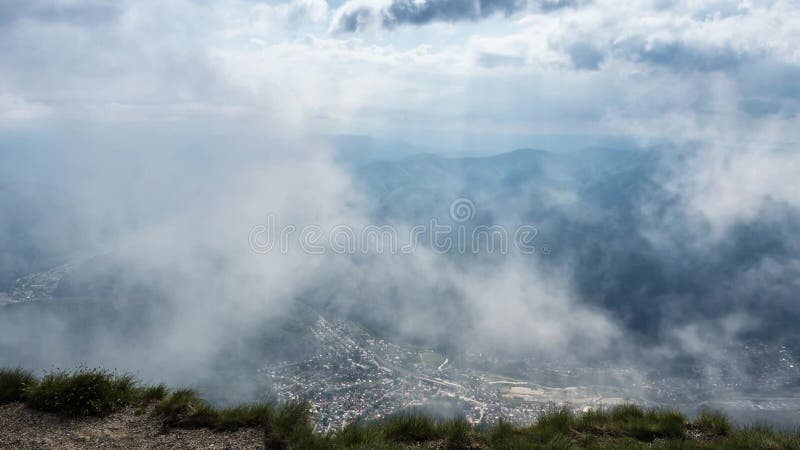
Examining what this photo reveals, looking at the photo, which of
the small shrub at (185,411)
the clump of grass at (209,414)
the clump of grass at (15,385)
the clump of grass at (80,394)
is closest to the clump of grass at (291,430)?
the clump of grass at (209,414)

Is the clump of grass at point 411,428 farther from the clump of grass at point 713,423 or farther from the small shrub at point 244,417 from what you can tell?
the clump of grass at point 713,423

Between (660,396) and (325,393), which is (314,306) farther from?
(660,396)

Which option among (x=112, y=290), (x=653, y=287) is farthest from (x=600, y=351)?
(x=112, y=290)

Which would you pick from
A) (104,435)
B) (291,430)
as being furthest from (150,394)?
(291,430)

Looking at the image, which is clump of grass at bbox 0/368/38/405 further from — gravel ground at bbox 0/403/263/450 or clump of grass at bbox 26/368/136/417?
gravel ground at bbox 0/403/263/450

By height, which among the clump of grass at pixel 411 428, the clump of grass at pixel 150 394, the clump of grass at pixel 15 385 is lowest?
the clump of grass at pixel 411 428
